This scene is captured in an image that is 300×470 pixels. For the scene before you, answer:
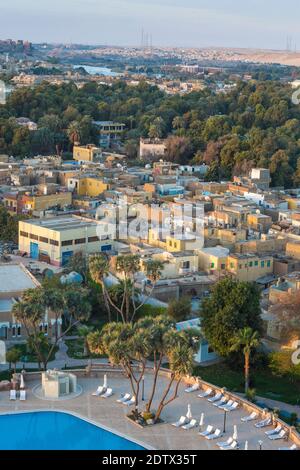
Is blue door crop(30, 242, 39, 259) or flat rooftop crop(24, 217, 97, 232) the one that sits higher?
flat rooftop crop(24, 217, 97, 232)

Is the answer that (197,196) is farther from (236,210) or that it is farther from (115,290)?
(115,290)

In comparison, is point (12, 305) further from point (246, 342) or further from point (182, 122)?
point (182, 122)

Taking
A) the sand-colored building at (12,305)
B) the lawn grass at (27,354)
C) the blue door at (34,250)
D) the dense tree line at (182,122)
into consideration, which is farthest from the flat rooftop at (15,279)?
the dense tree line at (182,122)

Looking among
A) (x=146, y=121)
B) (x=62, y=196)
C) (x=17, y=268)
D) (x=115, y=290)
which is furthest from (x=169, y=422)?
(x=146, y=121)

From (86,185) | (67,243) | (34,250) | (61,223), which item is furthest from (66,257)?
(86,185)

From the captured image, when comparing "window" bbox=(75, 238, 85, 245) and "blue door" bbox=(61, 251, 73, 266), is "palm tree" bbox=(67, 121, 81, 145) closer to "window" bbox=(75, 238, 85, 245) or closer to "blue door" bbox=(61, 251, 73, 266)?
"window" bbox=(75, 238, 85, 245)

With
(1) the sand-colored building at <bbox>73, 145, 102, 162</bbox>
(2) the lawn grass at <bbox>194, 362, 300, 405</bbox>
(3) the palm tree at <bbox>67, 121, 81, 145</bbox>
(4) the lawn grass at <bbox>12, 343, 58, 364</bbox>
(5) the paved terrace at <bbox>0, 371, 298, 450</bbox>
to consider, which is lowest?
(2) the lawn grass at <bbox>194, 362, 300, 405</bbox>

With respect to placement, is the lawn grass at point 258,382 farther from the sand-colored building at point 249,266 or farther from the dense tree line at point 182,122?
the dense tree line at point 182,122

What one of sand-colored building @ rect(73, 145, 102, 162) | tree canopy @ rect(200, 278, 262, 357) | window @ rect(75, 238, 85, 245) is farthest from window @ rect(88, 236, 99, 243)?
sand-colored building @ rect(73, 145, 102, 162)

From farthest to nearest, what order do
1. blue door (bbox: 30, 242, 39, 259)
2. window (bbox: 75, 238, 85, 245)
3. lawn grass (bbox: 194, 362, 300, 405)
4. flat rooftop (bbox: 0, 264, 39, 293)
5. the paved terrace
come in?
blue door (bbox: 30, 242, 39, 259), window (bbox: 75, 238, 85, 245), flat rooftop (bbox: 0, 264, 39, 293), lawn grass (bbox: 194, 362, 300, 405), the paved terrace
